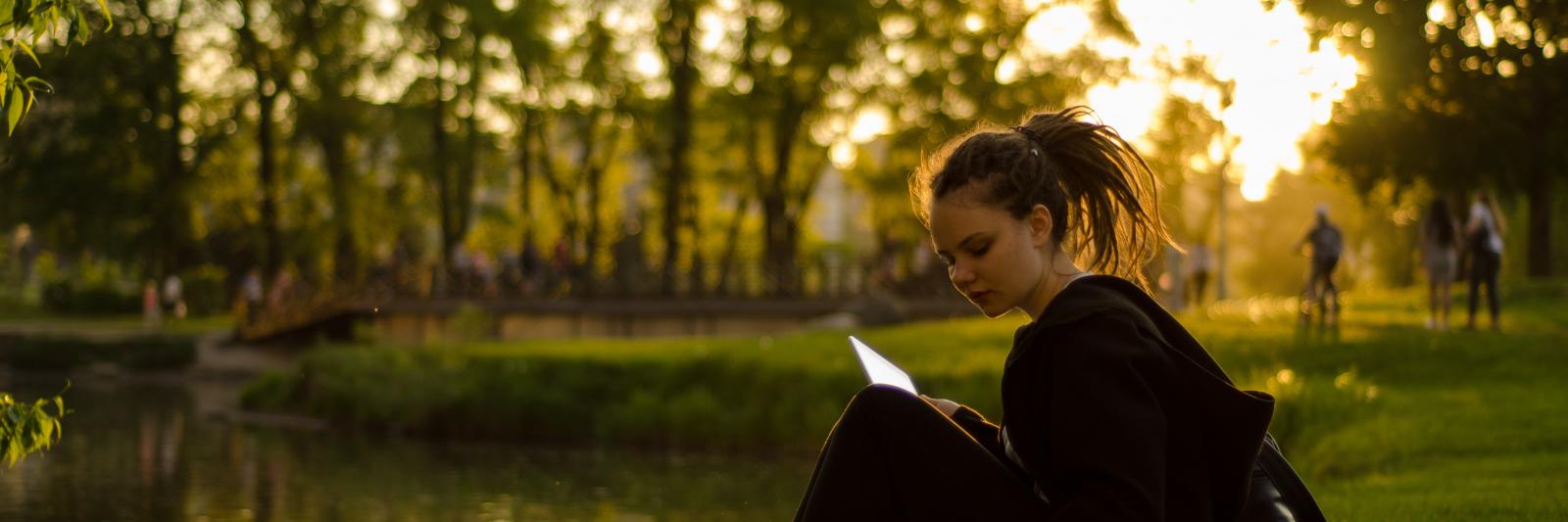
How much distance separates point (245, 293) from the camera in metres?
46.9

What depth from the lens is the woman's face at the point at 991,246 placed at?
418cm

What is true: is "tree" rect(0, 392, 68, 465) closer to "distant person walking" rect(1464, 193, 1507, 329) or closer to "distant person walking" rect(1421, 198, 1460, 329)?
"distant person walking" rect(1464, 193, 1507, 329)

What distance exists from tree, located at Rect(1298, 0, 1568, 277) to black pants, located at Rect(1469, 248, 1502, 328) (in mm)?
1075

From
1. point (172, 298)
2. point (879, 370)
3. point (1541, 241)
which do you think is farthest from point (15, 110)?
point (172, 298)

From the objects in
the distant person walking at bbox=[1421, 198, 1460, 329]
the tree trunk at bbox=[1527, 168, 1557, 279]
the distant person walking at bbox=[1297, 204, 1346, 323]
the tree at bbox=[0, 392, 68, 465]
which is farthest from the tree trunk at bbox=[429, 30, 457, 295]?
the tree at bbox=[0, 392, 68, 465]

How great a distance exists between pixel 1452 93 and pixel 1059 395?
20.7m

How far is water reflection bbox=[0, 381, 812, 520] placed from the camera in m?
17.0

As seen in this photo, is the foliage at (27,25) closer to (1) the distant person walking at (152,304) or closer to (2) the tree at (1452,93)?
(2) the tree at (1452,93)

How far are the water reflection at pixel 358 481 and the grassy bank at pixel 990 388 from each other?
109 cm

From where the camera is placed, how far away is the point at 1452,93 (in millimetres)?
23188

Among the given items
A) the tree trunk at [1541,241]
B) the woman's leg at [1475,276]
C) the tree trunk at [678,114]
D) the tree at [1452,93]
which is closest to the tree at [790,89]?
the tree trunk at [678,114]

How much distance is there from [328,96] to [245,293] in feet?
15.9

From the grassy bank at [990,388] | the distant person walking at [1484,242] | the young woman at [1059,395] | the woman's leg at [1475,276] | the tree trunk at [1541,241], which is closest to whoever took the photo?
the young woman at [1059,395]

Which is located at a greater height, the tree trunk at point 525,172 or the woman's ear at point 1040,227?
the tree trunk at point 525,172
